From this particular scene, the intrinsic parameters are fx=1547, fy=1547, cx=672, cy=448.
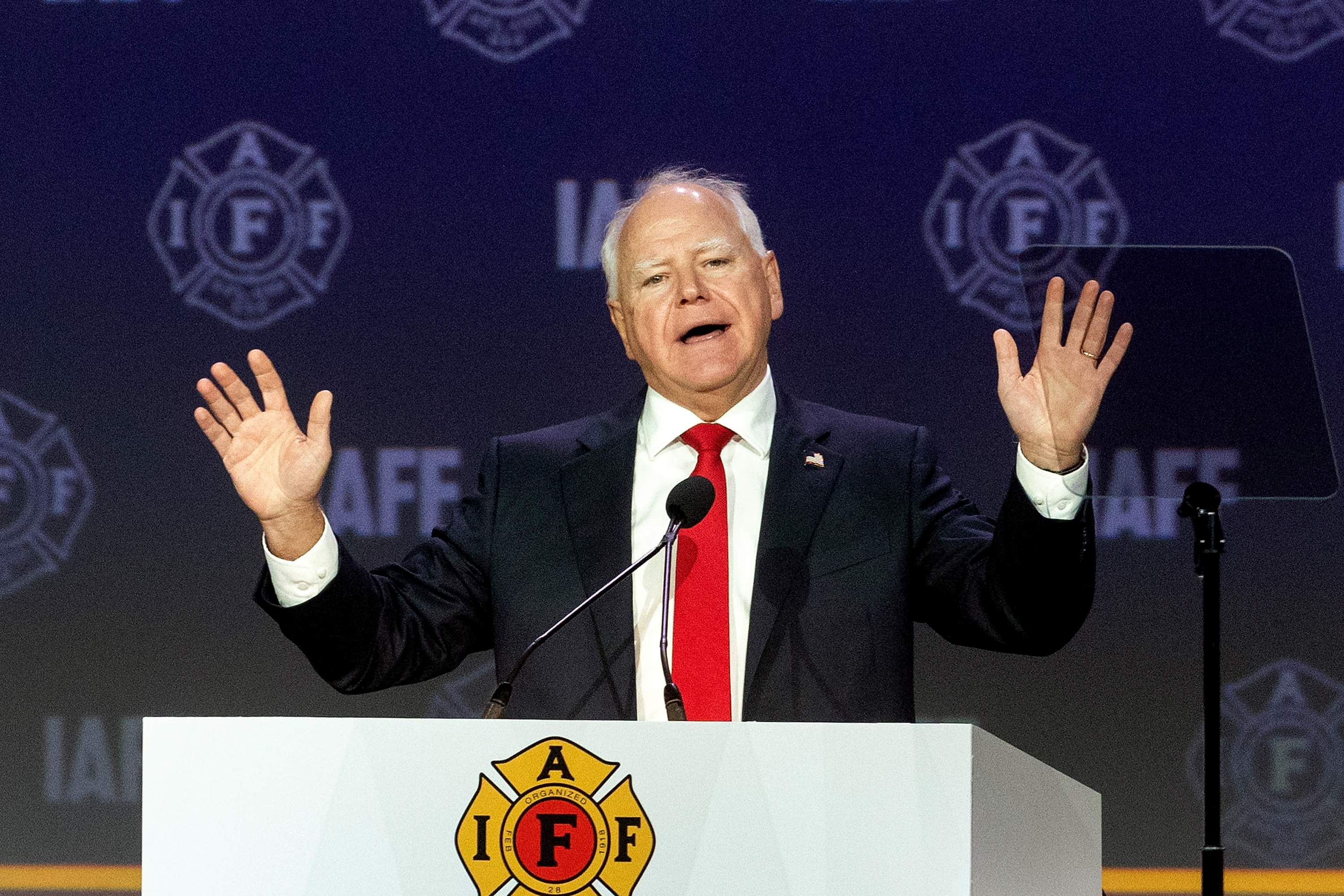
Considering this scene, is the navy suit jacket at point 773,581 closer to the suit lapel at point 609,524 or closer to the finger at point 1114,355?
the suit lapel at point 609,524

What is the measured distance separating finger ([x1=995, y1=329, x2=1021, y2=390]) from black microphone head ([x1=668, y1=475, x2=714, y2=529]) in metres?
0.44

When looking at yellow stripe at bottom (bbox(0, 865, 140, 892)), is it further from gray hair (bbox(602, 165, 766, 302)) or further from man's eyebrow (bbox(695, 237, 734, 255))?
man's eyebrow (bbox(695, 237, 734, 255))

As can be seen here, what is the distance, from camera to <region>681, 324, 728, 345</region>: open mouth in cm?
253

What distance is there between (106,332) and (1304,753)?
2.65 m

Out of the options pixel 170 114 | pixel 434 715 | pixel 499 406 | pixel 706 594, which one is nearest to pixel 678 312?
pixel 706 594

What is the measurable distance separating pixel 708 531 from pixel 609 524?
0.16 meters

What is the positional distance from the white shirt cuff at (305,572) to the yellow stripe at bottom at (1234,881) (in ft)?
5.91

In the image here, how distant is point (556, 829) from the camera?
1354 mm

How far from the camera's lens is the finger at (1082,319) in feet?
6.79

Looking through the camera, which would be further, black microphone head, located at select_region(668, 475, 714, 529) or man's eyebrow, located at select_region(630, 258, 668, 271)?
man's eyebrow, located at select_region(630, 258, 668, 271)

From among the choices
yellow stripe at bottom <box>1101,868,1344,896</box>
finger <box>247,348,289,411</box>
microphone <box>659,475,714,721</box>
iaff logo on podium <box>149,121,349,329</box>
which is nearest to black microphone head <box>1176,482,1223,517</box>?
microphone <box>659,475,714,721</box>

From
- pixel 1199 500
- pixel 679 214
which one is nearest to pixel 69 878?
pixel 679 214

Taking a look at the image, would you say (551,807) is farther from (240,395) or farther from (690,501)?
(240,395)

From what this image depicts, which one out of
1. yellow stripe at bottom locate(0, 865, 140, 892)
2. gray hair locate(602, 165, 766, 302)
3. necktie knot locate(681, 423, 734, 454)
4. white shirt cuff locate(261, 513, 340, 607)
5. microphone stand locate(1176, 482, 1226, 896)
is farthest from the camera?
yellow stripe at bottom locate(0, 865, 140, 892)
